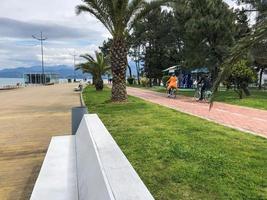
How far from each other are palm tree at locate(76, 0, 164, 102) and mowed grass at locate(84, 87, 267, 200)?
9250mm

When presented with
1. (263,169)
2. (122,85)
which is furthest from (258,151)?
(122,85)

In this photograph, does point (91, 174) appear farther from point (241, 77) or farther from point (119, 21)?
point (241, 77)

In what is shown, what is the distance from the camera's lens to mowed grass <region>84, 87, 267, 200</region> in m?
5.27

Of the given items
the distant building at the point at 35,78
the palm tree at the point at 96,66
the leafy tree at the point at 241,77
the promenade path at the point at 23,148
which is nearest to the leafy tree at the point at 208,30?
the leafy tree at the point at 241,77

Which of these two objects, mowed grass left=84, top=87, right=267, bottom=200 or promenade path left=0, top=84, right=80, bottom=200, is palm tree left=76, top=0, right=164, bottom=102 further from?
mowed grass left=84, top=87, right=267, bottom=200

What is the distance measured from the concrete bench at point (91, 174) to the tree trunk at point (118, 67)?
12931 mm

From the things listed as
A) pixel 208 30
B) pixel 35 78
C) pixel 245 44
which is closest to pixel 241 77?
pixel 208 30

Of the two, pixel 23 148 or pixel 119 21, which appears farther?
pixel 119 21

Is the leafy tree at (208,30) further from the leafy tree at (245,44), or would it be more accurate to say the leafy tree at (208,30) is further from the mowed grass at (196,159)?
the leafy tree at (245,44)

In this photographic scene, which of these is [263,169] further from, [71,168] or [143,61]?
[143,61]

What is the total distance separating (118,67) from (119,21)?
2261mm

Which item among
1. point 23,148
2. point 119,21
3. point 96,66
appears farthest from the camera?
point 96,66

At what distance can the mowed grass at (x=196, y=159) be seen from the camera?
17.3 ft

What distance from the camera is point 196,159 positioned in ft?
22.8
